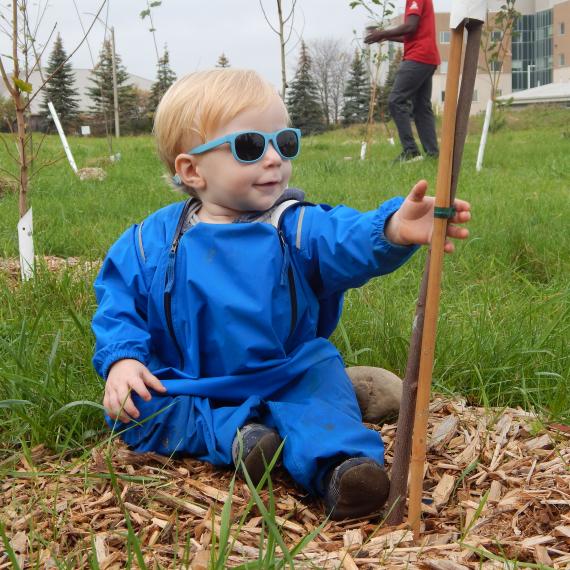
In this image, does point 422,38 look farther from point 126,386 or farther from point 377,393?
point 126,386

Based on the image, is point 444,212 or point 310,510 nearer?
point 444,212

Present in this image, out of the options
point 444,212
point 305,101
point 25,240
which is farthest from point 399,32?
point 305,101

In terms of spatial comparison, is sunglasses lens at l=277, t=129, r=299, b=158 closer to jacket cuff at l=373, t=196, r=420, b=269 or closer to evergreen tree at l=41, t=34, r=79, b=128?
jacket cuff at l=373, t=196, r=420, b=269

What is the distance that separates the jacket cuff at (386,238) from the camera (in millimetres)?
1866

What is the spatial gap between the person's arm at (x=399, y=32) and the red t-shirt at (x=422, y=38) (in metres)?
0.06

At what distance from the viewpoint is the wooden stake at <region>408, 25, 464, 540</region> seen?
61.1 inches

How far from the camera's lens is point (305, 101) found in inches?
1394

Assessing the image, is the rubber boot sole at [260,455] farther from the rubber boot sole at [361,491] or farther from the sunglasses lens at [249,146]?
the sunglasses lens at [249,146]

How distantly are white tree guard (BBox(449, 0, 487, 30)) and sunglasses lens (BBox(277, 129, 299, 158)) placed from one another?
786mm

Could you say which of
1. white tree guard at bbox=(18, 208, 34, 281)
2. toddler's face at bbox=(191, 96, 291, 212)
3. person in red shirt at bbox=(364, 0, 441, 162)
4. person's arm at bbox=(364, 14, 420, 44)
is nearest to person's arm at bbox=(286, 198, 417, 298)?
toddler's face at bbox=(191, 96, 291, 212)

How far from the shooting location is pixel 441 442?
2.27 metres

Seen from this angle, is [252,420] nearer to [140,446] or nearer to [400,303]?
[140,446]

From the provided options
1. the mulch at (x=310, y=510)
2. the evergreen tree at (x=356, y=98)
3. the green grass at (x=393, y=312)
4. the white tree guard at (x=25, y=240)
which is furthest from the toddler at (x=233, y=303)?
the evergreen tree at (x=356, y=98)

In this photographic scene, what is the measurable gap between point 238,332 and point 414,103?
26.1ft
